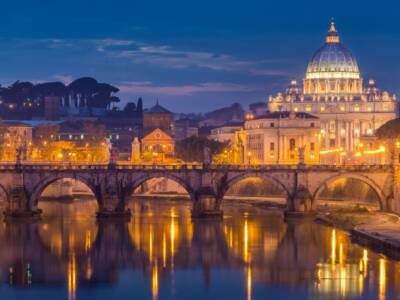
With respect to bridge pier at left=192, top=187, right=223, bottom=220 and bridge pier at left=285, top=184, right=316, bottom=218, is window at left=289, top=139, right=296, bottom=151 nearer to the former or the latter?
bridge pier at left=285, top=184, right=316, bottom=218

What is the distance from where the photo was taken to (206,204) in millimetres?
90812

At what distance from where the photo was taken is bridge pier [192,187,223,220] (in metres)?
90.3

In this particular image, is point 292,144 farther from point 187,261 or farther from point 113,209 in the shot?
point 187,261

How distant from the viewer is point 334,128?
188m

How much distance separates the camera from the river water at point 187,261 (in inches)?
2272

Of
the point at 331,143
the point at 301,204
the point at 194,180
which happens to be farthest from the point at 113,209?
the point at 331,143

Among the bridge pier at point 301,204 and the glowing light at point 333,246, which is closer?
the glowing light at point 333,246

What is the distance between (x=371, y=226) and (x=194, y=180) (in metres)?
18.6

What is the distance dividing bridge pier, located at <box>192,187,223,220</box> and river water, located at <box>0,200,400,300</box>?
0.92 metres

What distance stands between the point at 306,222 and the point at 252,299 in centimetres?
3187

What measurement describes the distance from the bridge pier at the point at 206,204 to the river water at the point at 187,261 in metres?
0.92

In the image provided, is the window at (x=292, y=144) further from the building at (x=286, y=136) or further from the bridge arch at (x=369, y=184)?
the bridge arch at (x=369, y=184)

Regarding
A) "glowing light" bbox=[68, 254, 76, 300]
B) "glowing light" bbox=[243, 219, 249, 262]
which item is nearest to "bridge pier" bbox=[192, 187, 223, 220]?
"glowing light" bbox=[243, 219, 249, 262]

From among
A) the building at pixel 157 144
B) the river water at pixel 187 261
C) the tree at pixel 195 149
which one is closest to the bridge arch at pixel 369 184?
the river water at pixel 187 261
